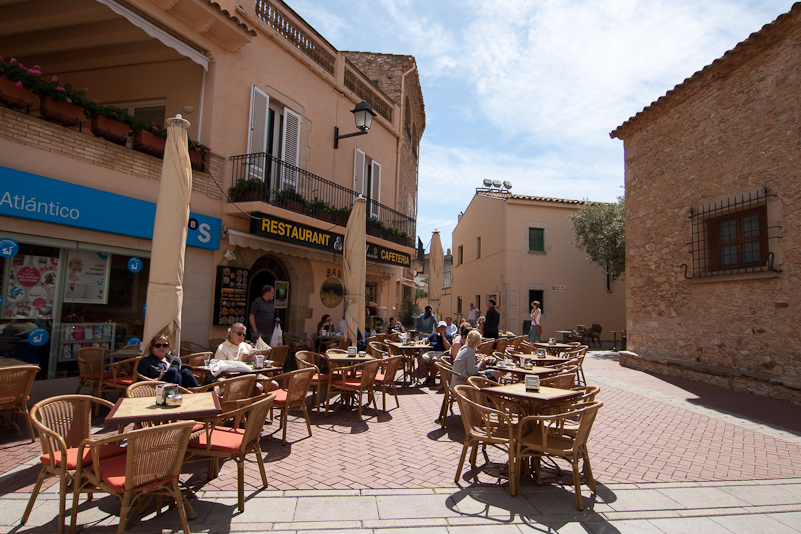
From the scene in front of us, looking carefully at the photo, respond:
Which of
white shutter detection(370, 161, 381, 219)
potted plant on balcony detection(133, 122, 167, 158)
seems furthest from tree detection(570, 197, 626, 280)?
potted plant on balcony detection(133, 122, 167, 158)

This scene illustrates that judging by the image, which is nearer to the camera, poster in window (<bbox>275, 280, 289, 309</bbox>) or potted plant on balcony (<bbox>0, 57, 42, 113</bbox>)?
potted plant on balcony (<bbox>0, 57, 42, 113</bbox>)

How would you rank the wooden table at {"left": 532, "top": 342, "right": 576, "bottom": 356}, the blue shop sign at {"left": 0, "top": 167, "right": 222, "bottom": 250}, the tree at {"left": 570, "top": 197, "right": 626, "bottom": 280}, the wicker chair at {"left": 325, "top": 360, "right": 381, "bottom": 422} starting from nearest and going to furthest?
1. the blue shop sign at {"left": 0, "top": 167, "right": 222, "bottom": 250}
2. the wicker chair at {"left": 325, "top": 360, "right": 381, "bottom": 422}
3. the wooden table at {"left": 532, "top": 342, "right": 576, "bottom": 356}
4. the tree at {"left": 570, "top": 197, "right": 626, "bottom": 280}

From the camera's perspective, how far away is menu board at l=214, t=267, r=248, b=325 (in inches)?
345

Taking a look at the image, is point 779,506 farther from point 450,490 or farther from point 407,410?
point 407,410

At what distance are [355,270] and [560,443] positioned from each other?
15.9ft

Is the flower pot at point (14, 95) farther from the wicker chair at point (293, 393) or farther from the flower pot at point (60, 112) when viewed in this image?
the wicker chair at point (293, 393)

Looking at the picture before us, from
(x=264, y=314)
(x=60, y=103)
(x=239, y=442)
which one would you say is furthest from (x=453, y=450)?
(x=60, y=103)

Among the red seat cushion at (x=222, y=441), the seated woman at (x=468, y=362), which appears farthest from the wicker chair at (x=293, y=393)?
the seated woman at (x=468, y=362)

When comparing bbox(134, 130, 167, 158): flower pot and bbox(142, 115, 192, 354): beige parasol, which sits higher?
bbox(134, 130, 167, 158): flower pot

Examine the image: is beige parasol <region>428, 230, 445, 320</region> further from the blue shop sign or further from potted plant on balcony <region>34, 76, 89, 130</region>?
potted plant on balcony <region>34, 76, 89, 130</region>

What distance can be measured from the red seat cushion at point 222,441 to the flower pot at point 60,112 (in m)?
5.47

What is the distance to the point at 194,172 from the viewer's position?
27.8 feet

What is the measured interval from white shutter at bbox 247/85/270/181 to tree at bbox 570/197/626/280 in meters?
13.3

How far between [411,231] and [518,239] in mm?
5935
